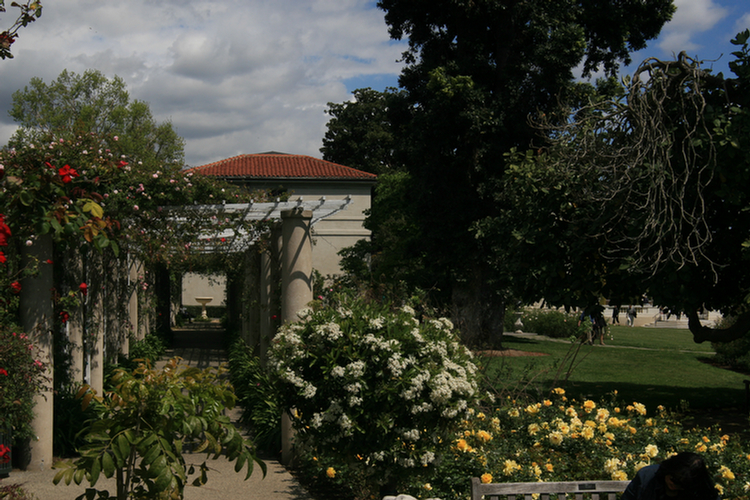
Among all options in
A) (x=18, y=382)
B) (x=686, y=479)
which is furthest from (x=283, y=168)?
(x=686, y=479)

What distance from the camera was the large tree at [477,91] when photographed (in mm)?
15641

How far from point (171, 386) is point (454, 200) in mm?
14742

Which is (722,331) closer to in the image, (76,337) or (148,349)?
(76,337)

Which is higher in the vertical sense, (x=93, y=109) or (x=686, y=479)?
(x=93, y=109)

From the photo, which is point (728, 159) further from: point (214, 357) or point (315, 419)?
point (214, 357)

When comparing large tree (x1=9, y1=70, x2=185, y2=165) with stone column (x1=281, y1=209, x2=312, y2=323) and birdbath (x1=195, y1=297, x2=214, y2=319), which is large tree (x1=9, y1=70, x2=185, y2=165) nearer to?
birdbath (x1=195, y1=297, x2=214, y2=319)

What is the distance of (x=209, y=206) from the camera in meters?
7.84

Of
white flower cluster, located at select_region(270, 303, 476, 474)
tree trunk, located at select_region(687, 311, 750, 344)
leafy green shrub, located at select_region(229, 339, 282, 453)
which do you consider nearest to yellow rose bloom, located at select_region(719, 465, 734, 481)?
white flower cluster, located at select_region(270, 303, 476, 474)

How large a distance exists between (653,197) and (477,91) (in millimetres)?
9584

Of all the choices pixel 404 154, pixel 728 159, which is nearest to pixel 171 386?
pixel 728 159

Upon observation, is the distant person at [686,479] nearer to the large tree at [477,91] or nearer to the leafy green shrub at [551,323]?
the large tree at [477,91]

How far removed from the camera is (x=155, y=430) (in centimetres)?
296

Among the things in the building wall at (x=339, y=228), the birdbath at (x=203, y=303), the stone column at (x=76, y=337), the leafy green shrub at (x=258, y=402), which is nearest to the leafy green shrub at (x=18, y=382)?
the stone column at (x=76, y=337)

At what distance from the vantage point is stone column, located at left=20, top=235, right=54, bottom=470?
19.8 ft
